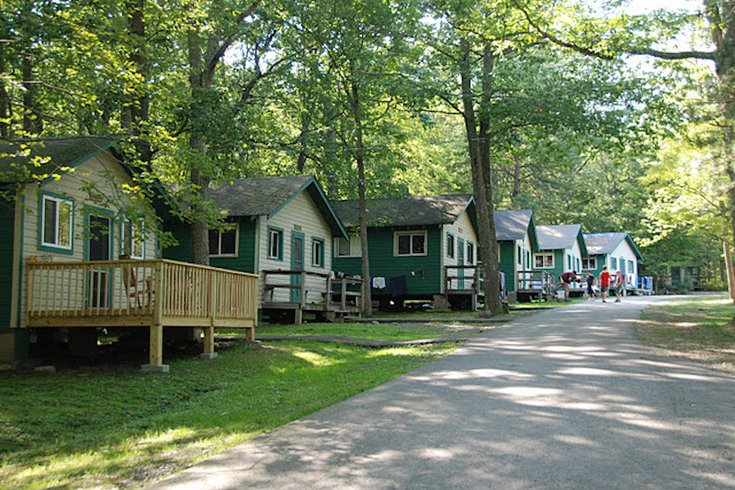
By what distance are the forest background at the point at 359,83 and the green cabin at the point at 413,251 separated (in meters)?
1.98

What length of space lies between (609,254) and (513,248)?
63.5 ft

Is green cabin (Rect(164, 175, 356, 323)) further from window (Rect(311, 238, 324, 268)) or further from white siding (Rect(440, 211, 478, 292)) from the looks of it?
white siding (Rect(440, 211, 478, 292))

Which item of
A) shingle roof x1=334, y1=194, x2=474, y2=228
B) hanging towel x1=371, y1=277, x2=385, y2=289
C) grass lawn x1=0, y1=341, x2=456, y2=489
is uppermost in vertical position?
shingle roof x1=334, y1=194, x2=474, y2=228

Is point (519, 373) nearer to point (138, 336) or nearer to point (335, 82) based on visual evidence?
point (138, 336)

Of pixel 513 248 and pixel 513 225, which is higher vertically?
pixel 513 225

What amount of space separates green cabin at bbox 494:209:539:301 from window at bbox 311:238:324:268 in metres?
13.1

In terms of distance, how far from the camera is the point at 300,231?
86.0 feet

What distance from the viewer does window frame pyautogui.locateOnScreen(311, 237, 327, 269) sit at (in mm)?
27359

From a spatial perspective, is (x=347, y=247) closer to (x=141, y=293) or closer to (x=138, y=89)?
(x=141, y=293)

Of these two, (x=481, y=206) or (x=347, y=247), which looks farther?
(x=347, y=247)

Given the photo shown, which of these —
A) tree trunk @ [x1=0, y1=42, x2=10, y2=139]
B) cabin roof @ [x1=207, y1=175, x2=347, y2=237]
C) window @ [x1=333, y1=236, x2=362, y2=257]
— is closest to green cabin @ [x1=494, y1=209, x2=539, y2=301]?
window @ [x1=333, y1=236, x2=362, y2=257]

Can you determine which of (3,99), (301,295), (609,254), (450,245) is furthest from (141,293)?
(609,254)

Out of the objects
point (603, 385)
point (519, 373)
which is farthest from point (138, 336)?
point (603, 385)

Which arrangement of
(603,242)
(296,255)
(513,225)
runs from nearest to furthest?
1. (296,255)
2. (513,225)
3. (603,242)
